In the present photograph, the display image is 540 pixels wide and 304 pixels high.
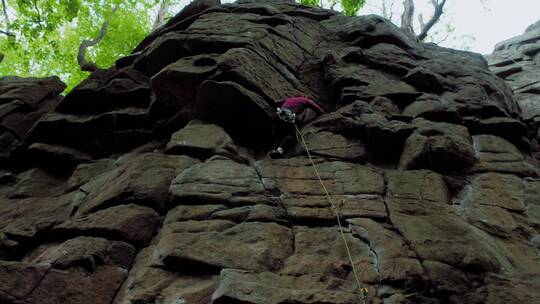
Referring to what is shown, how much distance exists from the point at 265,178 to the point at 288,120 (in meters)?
1.77

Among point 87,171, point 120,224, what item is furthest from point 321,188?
point 87,171

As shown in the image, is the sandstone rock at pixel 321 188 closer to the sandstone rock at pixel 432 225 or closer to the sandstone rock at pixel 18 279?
the sandstone rock at pixel 432 225

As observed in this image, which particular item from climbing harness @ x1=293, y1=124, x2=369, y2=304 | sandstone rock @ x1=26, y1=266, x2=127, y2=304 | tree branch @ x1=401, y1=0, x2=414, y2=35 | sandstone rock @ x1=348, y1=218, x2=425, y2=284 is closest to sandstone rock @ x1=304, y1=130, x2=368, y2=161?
climbing harness @ x1=293, y1=124, x2=369, y2=304

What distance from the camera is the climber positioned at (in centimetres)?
854

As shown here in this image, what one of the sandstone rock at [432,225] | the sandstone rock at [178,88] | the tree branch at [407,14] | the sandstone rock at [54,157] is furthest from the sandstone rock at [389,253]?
the tree branch at [407,14]

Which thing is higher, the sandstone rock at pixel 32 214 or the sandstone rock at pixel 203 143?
the sandstone rock at pixel 203 143

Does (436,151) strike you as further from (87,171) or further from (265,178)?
(87,171)

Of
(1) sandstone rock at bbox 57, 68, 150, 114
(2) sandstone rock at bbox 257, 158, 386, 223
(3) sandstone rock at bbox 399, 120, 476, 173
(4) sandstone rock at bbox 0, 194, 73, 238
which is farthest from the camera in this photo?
(1) sandstone rock at bbox 57, 68, 150, 114

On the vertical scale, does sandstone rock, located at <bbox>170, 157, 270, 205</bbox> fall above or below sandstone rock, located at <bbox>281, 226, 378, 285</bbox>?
above

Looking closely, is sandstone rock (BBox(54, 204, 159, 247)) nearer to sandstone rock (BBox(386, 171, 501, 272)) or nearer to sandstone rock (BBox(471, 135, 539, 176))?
sandstone rock (BBox(386, 171, 501, 272))

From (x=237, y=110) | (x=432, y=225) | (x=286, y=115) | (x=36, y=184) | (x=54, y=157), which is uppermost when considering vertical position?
(x=237, y=110)

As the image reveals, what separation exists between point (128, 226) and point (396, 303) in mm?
3732

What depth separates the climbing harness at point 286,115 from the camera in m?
8.55

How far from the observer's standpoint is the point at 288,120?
8531mm
